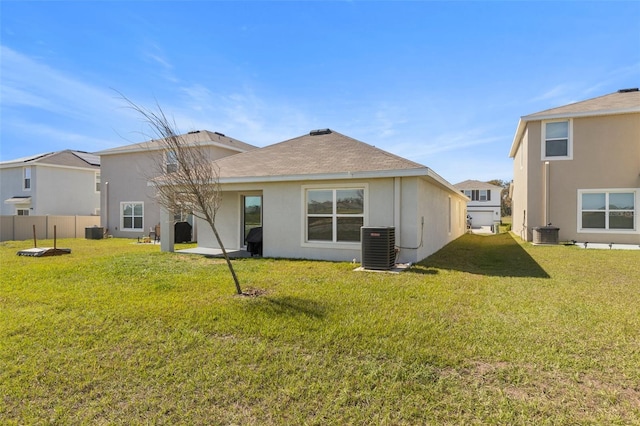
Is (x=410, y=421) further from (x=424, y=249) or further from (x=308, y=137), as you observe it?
(x=308, y=137)

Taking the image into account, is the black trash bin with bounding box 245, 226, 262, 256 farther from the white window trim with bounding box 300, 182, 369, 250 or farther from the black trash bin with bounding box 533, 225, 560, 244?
the black trash bin with bounding box 533, 225, 560, 244

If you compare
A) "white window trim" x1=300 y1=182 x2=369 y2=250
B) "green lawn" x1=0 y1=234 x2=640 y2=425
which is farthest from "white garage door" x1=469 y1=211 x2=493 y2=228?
"green lawn" x1=0 y1=234 x2=640 y2=425

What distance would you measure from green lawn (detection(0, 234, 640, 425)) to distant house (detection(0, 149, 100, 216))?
21.9 m

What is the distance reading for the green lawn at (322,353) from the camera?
2.72 meters

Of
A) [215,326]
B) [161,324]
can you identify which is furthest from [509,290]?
[161,324]

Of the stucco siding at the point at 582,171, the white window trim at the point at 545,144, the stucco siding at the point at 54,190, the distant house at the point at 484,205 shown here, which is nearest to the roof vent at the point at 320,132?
the stucco siding at the point at 582,171

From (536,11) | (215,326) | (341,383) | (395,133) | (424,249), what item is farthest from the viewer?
(395,133)

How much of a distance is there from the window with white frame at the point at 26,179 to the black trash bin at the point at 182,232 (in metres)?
16.6

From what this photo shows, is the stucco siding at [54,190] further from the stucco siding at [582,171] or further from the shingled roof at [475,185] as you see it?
the shingled roof at [475,185]

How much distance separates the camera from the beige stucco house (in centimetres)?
1416

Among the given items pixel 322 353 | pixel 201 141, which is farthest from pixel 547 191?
pixel 201 141

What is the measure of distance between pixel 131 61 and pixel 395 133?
44.1ft

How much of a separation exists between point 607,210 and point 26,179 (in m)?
36.2

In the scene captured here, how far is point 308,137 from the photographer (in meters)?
13.4
